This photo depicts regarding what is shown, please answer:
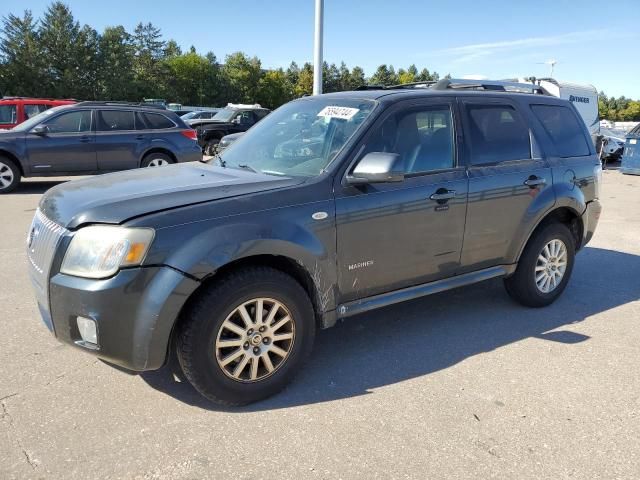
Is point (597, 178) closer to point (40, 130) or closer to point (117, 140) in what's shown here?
point (117, 140)

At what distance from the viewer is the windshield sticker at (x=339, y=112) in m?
3.69

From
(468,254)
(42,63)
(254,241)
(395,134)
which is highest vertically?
(42,63)

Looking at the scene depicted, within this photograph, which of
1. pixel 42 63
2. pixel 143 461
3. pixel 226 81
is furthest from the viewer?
pixel 226 81

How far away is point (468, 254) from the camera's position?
406 cm

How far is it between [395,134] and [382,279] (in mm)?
1017

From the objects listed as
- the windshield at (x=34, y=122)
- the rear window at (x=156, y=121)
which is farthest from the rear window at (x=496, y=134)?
the windshield at (x=34, y=122)

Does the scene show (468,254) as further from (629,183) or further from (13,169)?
(629,183)

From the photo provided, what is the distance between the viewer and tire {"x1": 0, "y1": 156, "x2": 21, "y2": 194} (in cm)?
1049

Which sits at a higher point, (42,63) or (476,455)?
(42,63)

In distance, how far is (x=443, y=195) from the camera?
3773 millimetres

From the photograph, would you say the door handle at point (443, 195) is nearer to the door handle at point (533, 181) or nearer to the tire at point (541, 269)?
the door handle at point (533, 181)

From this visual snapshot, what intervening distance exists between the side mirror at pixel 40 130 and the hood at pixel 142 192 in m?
8.18

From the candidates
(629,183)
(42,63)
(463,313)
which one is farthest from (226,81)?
(463,313)

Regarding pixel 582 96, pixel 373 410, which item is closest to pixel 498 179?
pixel 373 410
